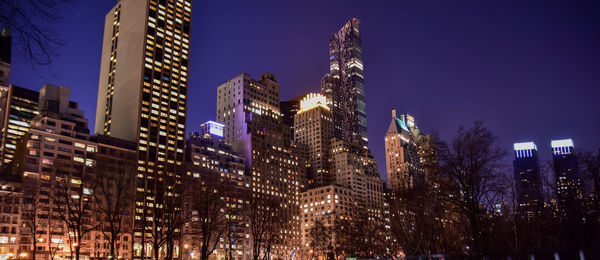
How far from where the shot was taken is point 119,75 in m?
182

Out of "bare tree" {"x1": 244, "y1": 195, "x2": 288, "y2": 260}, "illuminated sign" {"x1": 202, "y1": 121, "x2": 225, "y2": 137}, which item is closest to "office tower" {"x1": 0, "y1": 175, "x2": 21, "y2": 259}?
"bare tree" {"x1": 244, "y1": 195, "x2": 288, "y2": 260}

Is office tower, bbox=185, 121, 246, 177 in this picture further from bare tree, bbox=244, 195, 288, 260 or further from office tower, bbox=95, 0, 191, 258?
bare tree, bbox=244, 195, 288, 260

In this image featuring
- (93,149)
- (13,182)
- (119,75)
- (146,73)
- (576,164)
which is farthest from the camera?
(119,75)

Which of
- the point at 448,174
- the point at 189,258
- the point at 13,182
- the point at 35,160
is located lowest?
the point at 189,258

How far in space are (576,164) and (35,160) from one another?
425ft

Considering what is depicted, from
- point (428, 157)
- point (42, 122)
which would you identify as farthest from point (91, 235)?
point (428, 157)

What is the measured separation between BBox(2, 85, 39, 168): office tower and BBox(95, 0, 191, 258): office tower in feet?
82.7

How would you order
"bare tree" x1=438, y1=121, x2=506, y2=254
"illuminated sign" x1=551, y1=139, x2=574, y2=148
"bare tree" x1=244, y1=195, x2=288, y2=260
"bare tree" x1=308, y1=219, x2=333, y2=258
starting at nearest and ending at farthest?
"bare tree" x1=438, y1=121, x2=506, y2=254, "bare tree" x1=244, y1=195, x2=288, y2=260, "bare tree" x1=308, y1=219, x2=333, y2=258, "illuminated sign" x1=551, y1=139, x2=574, y2=148

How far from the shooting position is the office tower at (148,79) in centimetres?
16500

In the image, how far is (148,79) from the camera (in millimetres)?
170875

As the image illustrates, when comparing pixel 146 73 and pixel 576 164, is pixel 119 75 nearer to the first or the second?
pixel 146 73

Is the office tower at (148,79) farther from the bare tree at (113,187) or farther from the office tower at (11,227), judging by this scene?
the bare tree at (113,187)

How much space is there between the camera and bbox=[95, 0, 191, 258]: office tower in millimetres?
165000

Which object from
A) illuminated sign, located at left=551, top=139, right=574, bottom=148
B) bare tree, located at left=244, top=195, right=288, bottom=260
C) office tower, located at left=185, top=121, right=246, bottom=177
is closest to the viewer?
bare tree, located at left=244, top=195, right=288, bottom=260
